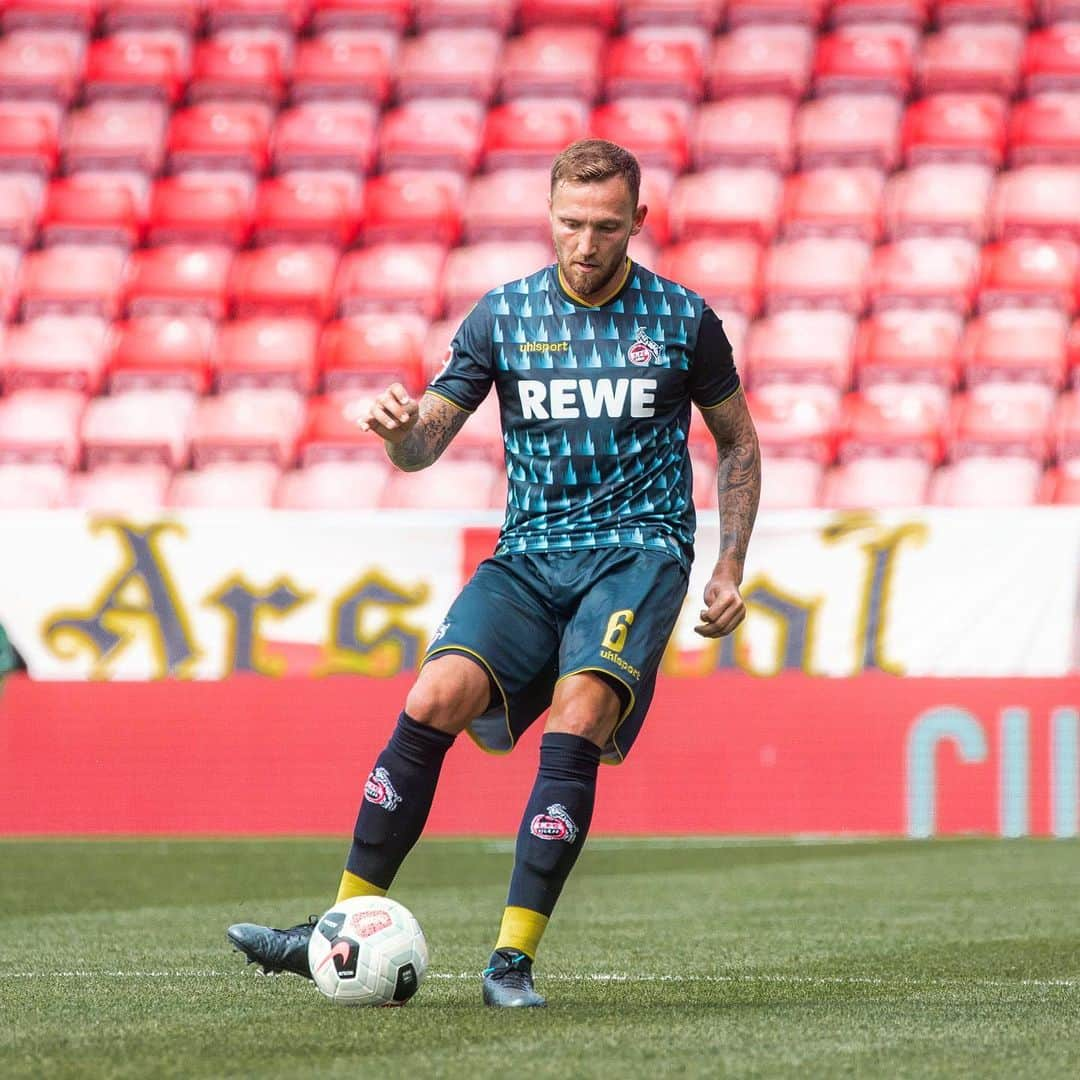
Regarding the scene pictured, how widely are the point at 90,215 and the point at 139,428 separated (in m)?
2.44

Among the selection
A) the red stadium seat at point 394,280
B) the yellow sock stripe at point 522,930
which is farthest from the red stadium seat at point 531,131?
the yellow sock stripe at point 522,930

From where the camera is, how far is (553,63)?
14633mm

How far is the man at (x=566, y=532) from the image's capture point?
161 inches

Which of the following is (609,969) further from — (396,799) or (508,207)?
(508,207)

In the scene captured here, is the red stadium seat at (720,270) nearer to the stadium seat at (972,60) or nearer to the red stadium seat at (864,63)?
the red stadium seat at (864,63)

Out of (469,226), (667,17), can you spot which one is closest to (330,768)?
(469,226)

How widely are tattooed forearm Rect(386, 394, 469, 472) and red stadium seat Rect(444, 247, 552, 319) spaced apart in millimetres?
8648

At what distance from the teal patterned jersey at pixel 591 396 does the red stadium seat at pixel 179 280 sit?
29.7 ft

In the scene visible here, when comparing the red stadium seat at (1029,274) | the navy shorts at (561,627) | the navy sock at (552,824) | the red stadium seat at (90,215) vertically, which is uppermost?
the red stadium seat at (90,215)

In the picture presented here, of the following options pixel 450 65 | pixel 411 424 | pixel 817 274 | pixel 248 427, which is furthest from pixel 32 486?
pixel 411 424

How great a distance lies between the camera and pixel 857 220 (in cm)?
1336

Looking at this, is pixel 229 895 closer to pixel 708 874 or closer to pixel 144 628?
pixel 708 874

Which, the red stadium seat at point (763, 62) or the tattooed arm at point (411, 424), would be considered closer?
the tattooed arm at point (411, 424)

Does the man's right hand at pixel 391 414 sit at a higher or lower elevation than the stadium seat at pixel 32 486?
lower
